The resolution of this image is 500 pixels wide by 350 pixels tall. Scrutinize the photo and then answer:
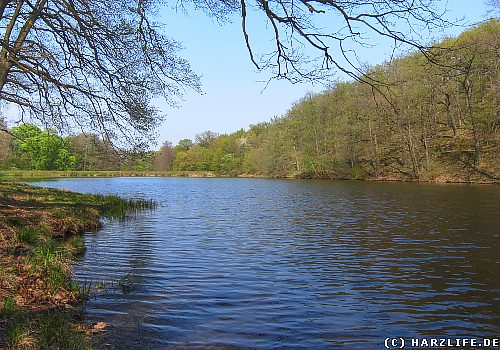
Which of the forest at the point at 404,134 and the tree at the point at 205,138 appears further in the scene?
the tree at the point at 205,138

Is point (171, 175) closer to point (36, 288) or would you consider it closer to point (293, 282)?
point (293, 282)

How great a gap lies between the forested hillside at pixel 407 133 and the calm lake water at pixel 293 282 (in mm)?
19365

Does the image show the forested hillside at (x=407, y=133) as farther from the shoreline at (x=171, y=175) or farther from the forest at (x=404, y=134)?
the shoreline at (x=171, y=175)

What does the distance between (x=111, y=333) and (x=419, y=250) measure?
963 cm

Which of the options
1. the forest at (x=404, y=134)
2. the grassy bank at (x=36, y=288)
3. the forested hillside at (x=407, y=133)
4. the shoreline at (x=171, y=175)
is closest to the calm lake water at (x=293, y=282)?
the grassy bank at (x=36, y=288)

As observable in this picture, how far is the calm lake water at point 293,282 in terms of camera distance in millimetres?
6094

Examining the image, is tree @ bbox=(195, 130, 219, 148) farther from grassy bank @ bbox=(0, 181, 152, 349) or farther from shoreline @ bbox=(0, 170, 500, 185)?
grassy bank @ bbox=(0, 181, 152, 349)

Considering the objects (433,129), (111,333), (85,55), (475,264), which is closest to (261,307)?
(111,333)

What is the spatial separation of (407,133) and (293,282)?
156 ft

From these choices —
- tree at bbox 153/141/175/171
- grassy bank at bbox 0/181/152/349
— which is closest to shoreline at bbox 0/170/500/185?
tree at bbox 153/141/175/171

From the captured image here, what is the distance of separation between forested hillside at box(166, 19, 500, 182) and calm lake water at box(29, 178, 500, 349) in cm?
1936

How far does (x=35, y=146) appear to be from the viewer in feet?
52.1

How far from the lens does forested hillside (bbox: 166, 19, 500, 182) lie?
43.6 metres

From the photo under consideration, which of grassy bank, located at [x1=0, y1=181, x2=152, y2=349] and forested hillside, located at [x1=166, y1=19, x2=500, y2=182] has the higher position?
forested hillside, located at [x1=166, y1=19, x2=500, y2=182]
